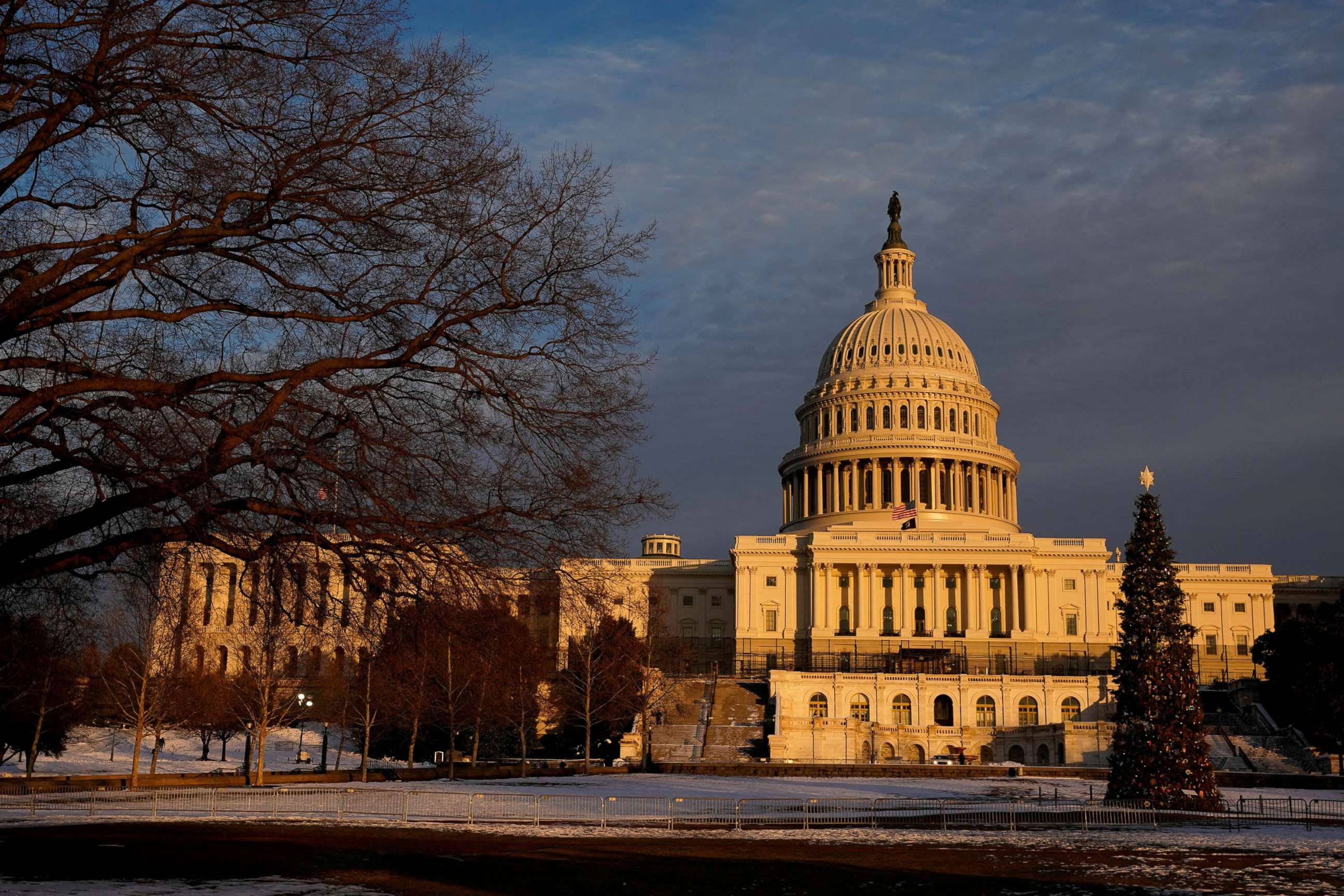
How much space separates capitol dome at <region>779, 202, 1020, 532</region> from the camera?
134 m

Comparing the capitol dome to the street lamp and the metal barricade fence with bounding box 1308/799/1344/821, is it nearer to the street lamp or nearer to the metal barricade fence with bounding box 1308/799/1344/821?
the street lamp

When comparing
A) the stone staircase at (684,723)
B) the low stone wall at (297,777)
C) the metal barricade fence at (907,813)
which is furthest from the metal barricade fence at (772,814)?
the stone staircase at (684,723)

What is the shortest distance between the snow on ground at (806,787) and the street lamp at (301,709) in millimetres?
6577

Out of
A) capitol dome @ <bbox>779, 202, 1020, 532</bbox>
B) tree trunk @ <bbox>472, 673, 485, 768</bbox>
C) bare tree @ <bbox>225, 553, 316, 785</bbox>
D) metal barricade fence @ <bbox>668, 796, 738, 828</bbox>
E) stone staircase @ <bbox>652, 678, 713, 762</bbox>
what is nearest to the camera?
bare tree @ <bbox>225, 553, 316, 785</bbox>

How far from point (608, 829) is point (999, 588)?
91102 mm

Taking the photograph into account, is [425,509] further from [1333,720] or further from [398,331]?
[1333,720]

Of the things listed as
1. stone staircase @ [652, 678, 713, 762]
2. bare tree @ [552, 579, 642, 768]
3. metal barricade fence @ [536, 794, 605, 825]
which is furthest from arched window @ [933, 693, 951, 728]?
metal barricade fence @ [536, 794, 605, 825]

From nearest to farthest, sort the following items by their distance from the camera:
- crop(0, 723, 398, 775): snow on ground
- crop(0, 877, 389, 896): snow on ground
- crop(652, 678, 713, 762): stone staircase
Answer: crop(0, 877, 389, 896): snow on ground → crop(0, 723, 398, 775): snow on ground → crop(652, 678, 713, 762): stone staircase

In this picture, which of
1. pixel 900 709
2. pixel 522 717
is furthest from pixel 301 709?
pixel 900 709

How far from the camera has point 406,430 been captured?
15.6 m

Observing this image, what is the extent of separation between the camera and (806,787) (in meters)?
54.1

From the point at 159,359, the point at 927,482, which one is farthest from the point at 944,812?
the point at 927,482

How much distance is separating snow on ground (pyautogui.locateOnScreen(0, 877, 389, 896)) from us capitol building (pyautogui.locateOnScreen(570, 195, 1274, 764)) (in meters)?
56.0

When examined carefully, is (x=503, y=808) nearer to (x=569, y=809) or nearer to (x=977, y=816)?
(x=569, y=809)
